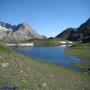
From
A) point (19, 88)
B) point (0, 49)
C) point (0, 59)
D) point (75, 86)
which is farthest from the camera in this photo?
point (0, 49)

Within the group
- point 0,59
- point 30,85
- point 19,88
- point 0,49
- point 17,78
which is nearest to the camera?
point 19,88

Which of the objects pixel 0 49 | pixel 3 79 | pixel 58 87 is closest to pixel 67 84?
pixel 58 87

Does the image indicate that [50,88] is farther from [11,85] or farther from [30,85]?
[11,85]

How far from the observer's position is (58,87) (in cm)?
2973

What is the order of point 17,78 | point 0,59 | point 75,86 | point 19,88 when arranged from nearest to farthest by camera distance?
point 19,88
point 17,78
point 75,86
point 0,59

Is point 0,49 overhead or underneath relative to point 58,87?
overhead

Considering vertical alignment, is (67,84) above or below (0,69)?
below

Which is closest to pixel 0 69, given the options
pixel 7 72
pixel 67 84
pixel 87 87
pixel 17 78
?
pixel 7 72

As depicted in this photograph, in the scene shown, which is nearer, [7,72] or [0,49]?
[7,72]

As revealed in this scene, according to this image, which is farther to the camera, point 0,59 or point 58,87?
point 0,59

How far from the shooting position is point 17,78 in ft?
97.0

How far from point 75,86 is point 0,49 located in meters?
26.8

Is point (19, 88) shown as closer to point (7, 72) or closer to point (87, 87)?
point (7, 72)

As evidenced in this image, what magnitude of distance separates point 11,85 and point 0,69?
865 centimetres
